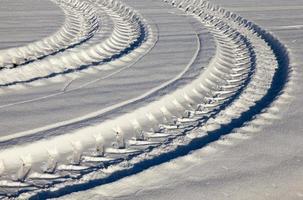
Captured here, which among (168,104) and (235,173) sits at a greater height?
(168,104)

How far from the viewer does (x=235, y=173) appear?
413cm

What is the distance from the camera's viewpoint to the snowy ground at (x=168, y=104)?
12.9 ft

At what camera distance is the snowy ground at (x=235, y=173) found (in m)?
3.84

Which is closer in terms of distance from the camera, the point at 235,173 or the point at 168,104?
the point at 235,173

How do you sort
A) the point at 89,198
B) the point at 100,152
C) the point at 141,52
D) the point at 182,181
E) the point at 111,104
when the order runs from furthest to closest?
the point at 141,52
the point at 111,104
the point at 100,152
the point at 182,181
the point at 89,198

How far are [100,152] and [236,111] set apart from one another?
1.75 m

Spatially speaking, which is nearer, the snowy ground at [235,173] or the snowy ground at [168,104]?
the snowy ground at [235,173]

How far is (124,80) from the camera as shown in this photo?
617 cm

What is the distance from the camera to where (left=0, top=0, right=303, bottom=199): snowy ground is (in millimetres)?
3941

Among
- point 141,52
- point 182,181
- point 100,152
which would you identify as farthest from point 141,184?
point 141,52

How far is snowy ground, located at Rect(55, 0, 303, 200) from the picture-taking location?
3836 millimetres

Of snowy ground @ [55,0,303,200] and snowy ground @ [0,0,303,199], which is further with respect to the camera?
snowy ground @ [0,0,303,199]

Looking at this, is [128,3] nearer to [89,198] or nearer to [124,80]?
[124,80]

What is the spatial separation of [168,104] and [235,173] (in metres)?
1.64
